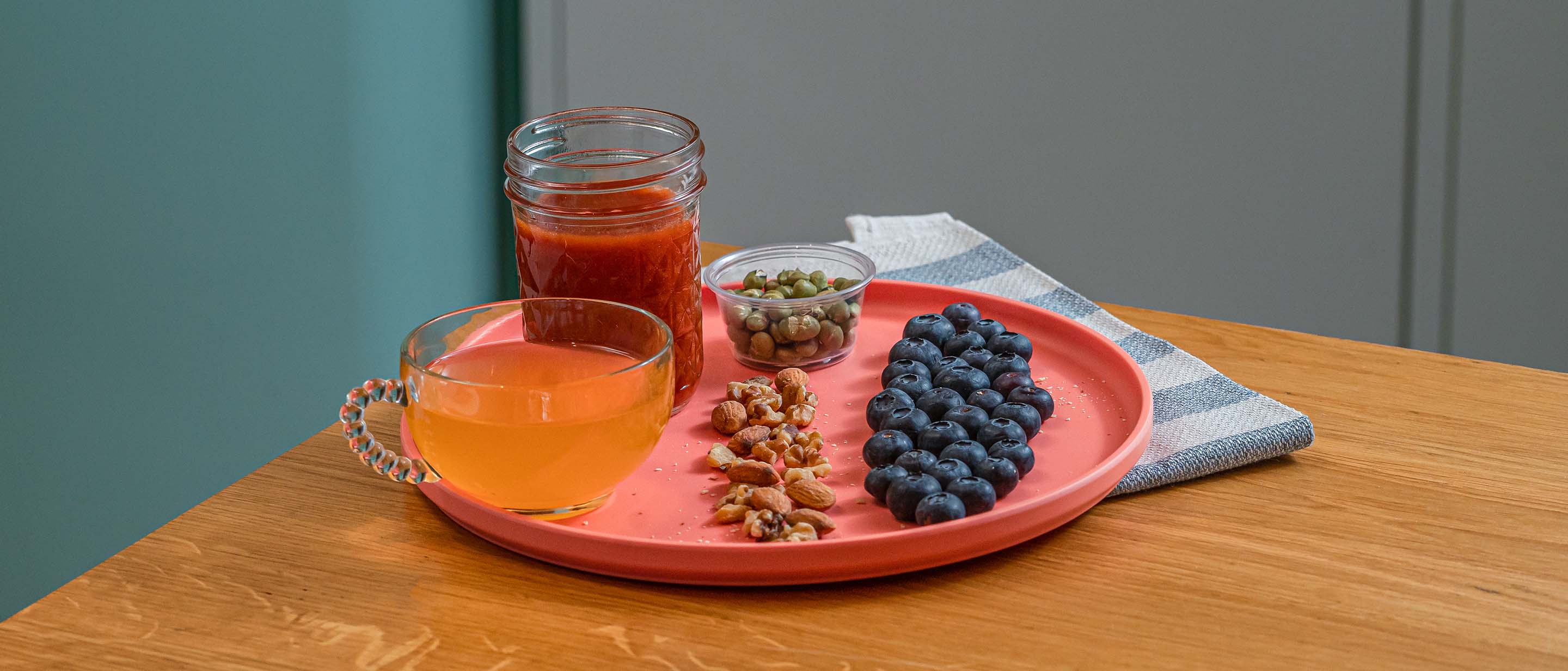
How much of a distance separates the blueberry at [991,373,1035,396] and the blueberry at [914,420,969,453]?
102mm

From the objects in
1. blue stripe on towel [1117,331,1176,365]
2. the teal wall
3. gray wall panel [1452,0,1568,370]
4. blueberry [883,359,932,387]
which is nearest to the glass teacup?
blueberry [883,359,932,387]

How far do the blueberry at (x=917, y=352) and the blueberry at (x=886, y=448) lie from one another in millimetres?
159

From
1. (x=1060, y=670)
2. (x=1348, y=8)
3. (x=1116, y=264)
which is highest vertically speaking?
(x=1348, y=8)

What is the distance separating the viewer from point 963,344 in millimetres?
996

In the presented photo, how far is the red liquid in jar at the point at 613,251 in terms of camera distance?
857 millimetres

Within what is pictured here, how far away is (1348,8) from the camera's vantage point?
6.85 ft

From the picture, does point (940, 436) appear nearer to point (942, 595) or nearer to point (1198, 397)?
point (942, 595)

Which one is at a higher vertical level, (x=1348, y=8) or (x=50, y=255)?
(x=1348, y=8)

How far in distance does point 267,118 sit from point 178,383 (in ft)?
1.35

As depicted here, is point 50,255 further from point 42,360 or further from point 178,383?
point 178,383

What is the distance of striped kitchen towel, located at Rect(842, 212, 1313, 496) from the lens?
2.81 ft

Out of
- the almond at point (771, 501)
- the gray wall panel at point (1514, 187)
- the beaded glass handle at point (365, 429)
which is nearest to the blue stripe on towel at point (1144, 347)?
the almond at point (771, 501)

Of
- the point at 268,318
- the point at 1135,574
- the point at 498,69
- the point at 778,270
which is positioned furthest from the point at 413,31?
the point at 1135,574

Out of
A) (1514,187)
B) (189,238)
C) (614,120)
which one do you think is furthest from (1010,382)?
(1514,187)
